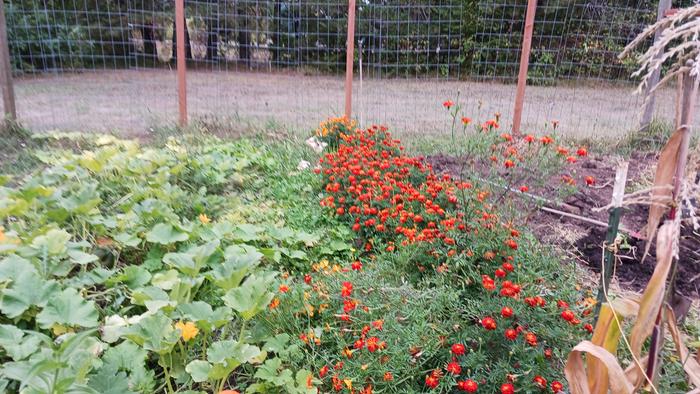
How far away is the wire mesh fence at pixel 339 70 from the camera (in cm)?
652

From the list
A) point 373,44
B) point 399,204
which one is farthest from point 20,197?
point 373,44

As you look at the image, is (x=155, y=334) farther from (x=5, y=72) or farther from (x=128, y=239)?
(x=5, y=72)

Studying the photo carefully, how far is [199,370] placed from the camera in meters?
1.84

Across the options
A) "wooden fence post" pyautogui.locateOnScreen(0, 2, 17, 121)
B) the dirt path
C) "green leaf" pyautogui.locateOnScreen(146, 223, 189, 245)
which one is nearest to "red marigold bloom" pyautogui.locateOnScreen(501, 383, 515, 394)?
"green leaf" pyautogui.locateOnScreen(146, 223, 189, 245)

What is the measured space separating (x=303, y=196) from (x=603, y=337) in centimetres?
260

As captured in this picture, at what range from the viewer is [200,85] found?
912 cm

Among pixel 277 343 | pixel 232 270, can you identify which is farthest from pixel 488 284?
pixel 232 270

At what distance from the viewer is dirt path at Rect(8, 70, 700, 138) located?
6441 mm

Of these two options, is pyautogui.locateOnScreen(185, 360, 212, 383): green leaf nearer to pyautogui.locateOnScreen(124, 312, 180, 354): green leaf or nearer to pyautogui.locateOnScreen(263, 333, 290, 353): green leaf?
pyautogui.locateOnScreen(124, 312, 180, 354): green leaf

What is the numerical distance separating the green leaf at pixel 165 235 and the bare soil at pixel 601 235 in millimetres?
1669

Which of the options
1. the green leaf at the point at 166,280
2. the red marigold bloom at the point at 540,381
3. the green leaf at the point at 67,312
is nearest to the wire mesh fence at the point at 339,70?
the green leaf at the point at 166,280

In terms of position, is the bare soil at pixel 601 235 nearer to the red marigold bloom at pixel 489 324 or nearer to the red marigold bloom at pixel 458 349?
the red marigold bloom at pixel 489 324

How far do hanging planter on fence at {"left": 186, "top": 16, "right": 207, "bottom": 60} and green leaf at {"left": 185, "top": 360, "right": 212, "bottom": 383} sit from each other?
20.7 feet

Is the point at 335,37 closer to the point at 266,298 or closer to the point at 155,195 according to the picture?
the point at 155,195
